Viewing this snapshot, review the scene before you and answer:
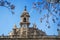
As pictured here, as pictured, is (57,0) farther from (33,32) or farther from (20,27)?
(20,27)

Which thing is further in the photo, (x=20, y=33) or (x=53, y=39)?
(x=20, y=33)

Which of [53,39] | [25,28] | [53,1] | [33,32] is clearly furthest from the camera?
[25,28]

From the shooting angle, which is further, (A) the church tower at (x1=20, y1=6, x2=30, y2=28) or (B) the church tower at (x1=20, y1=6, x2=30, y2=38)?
(A) the church tower at (x1=20, y1=6, x2=30, y2=28)

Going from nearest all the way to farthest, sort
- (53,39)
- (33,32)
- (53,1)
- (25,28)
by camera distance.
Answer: (53,1) → (53,39) → (33,32) → (25,28)

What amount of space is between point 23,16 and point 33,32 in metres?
6.12

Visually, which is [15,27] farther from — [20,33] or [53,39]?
[53,39]

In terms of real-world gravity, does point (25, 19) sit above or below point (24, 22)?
above

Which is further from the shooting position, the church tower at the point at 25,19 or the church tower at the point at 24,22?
the church tower at the point at 25,19

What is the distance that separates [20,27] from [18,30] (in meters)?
1.22

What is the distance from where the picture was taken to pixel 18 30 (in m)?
74.1

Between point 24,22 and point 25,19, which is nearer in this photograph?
point 25,19

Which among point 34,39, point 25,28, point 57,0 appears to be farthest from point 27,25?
point 57,0

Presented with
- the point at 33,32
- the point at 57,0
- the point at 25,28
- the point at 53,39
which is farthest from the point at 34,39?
the point at 25,28

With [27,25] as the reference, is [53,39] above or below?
below
